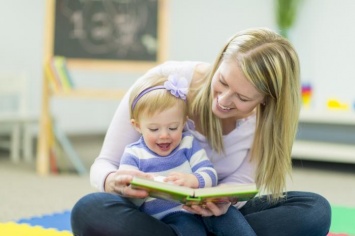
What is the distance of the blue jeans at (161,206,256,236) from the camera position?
1500 millimetres

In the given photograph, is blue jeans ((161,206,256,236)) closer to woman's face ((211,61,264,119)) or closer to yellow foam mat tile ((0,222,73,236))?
woman's face ((211,61,264,119))

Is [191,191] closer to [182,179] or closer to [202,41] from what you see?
[182,179]

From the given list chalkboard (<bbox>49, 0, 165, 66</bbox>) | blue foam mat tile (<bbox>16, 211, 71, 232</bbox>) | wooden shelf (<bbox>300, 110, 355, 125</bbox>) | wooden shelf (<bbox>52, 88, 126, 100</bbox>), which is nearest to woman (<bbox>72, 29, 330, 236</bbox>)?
blue foam mat tile (<bbox>16, 211, 71, 232</bbox>)

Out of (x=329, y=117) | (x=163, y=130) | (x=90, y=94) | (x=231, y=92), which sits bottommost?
(x=329, y=117)

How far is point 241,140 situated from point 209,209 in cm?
31

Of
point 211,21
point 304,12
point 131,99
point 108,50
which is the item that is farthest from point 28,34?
point 131,99

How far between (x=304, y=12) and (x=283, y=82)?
299cm

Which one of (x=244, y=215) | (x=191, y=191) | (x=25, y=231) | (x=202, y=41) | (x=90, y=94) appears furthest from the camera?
(x=202, y=41)

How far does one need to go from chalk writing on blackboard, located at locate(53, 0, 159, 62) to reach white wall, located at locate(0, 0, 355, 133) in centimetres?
89

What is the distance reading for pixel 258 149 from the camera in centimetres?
169

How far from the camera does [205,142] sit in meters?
1.70

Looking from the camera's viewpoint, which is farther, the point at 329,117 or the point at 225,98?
the point at 329,117

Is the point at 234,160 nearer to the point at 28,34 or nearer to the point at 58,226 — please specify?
the point at 58,226

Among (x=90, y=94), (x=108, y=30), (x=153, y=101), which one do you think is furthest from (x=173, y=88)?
(x=108, y=30)
